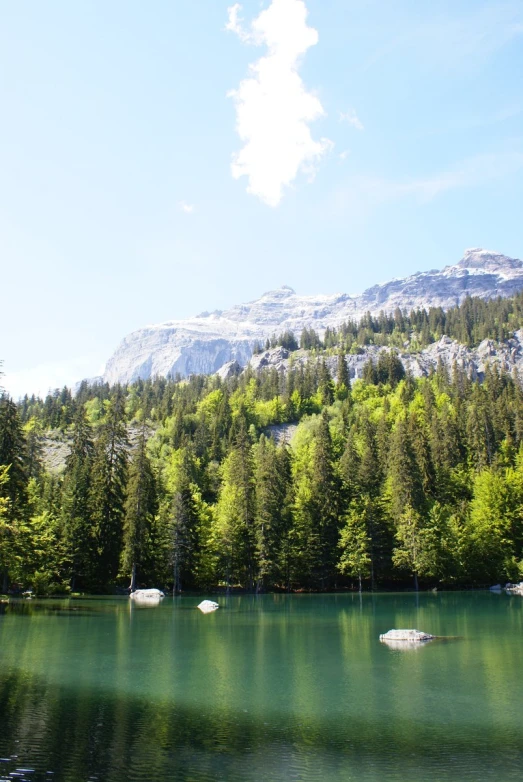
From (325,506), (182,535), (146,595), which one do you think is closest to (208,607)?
(146,595)

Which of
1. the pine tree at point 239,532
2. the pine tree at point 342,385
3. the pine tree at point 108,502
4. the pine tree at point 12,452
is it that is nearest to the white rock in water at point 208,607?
the pine tree at point 12,452

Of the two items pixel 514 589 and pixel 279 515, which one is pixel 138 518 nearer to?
pixel 279 515

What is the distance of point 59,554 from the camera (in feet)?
218

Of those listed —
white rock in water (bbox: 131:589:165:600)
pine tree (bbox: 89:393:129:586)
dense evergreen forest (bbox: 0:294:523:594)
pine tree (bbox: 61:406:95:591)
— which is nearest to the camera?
white rock in water (bbox: 131:589:165:600)

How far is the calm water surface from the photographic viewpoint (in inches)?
589

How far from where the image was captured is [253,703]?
2125cm

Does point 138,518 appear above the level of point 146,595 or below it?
above

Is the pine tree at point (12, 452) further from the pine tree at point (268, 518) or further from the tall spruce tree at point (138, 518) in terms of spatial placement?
the pine tree at point (268, 518)

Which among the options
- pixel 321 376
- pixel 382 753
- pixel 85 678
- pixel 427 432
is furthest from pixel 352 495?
pixel 321 376

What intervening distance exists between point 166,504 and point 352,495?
26944 mm

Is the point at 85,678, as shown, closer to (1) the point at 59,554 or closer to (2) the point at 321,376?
(1) the point at 59,554

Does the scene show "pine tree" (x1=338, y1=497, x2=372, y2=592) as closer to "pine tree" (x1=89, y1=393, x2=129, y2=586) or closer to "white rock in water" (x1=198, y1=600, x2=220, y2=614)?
"white rock in water" (x1=198, y1=600, x2=220, y2=614)

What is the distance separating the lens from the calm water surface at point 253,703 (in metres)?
15.0

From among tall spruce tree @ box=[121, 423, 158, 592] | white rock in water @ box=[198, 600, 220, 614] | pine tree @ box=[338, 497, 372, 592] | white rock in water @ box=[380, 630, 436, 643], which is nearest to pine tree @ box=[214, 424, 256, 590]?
tall spruce tree @ box=[121, 423, 158, 592]
